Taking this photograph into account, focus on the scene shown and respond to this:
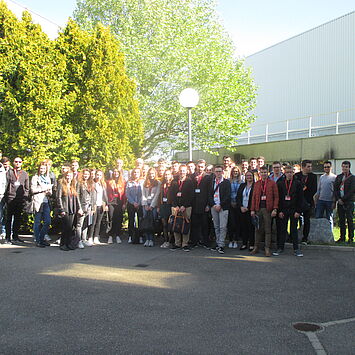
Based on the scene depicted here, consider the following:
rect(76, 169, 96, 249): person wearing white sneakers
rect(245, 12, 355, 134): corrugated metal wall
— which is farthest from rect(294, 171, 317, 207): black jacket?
rect(245, 12, 355, 134): corrugated metal wall

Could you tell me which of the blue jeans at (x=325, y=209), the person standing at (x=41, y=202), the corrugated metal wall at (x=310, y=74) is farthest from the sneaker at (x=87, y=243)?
the corrugated metal wall at (x=310, y=74)

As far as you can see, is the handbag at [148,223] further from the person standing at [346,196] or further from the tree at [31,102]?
the person standing at [346,196]

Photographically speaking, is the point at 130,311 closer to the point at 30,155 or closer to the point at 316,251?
the point at 316,251

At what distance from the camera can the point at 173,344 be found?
4.06m

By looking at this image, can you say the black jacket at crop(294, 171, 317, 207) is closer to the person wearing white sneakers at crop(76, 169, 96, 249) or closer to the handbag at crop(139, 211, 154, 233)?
the handbag at crop(139, 211, 154, 233)

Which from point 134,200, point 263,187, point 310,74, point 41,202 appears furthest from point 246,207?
point 310,74

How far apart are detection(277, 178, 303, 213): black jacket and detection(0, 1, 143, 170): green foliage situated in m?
5.72

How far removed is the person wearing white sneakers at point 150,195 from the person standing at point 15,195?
288 centimetres

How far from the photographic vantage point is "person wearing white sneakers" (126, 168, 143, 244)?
10.4 m

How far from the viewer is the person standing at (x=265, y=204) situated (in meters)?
8.79

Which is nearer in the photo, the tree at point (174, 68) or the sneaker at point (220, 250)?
the sneaker at point (220, 250)

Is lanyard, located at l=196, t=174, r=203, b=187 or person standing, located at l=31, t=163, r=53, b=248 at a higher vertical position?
lanyard, located at l=196, t=174, r=203, b=187

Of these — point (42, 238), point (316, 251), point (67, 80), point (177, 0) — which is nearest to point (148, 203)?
point (42, 238)

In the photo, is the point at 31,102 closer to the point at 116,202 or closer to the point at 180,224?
the point at 116,202
